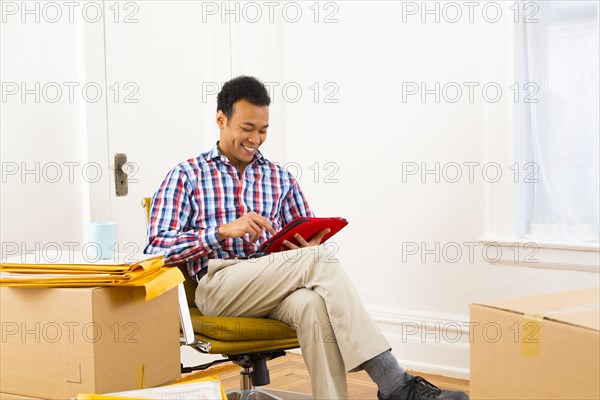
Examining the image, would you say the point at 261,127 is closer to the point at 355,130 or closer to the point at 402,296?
the point at 355,130

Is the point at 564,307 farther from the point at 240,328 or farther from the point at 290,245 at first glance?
the point at 290,245

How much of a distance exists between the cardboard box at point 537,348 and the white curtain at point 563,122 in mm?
1889

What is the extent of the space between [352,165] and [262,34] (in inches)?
29.6

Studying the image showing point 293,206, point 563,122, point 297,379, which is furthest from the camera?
point 297,379

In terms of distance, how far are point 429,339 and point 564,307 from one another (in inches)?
89.8

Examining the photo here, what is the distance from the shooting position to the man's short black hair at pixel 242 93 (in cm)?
269

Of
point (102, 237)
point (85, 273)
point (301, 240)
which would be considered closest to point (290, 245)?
point (301, 240)

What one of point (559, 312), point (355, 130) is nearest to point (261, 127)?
point (355, 130)

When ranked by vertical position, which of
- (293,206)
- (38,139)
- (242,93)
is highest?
(242,93)

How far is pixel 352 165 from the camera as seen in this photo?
139 inches

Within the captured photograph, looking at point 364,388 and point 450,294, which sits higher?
point 450,294

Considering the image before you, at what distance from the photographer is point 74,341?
1.73m

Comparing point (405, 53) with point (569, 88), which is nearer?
point (569, 88)

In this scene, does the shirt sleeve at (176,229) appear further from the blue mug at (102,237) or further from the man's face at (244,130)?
the blue mug at (102,237)
